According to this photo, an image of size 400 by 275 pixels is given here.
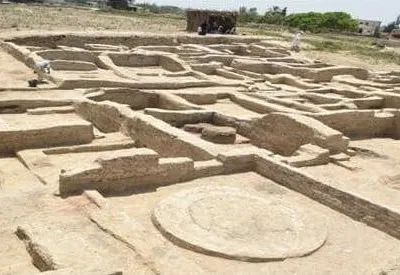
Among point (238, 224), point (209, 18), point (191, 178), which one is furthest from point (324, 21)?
point (238, 224)

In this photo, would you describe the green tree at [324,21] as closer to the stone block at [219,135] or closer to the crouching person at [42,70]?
the crouching person at [42,70]

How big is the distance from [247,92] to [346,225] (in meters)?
11.4

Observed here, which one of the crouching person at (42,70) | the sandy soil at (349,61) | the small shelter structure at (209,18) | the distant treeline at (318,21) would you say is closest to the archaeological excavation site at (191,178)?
the crouching person at (42,70)

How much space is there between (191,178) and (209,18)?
2865cm

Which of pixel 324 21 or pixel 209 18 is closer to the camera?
pixel 209 18

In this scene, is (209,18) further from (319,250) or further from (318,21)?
(318,21)

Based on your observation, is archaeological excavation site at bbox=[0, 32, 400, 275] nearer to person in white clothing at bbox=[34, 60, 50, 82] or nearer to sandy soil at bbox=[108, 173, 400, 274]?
sandy soil at bbox=[108, 173, 400, 274]

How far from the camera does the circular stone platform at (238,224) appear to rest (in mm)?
7426

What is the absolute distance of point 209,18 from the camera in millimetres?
37250

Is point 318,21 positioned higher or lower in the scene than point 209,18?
lower

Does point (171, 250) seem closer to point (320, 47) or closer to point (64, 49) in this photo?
point (64, 49)

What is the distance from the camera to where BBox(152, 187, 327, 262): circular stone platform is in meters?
7.43

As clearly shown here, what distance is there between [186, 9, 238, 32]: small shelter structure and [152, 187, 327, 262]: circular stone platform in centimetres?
2896

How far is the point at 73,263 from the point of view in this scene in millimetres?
6141
